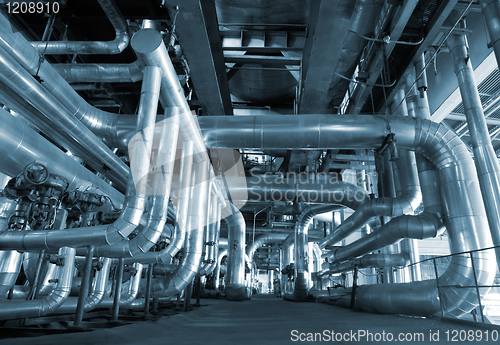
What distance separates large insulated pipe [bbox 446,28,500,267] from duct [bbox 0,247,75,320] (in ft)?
17.2

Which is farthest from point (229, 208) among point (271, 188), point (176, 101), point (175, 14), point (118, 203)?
point (175, 14)

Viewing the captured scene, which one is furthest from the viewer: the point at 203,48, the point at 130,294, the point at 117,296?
the point at 130,294

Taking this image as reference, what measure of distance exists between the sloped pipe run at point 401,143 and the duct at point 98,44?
168cm

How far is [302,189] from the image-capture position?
314 inches

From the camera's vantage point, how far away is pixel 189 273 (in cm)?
541

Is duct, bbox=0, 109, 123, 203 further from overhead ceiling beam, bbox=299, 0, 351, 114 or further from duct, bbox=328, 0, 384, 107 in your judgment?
duct, bbox=328, 0, 384, 107

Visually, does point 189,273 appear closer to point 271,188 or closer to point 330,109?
point 271,188

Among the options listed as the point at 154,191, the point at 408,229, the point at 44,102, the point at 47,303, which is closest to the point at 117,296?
the point at 47,303

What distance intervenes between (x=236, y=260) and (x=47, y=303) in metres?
7.81

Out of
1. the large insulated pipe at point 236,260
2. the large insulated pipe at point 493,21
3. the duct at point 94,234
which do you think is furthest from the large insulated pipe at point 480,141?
the large insulated pipe at point 236,260

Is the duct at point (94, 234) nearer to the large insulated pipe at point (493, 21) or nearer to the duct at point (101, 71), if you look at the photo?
the duct at point (101, 71)

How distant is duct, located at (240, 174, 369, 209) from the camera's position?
26.1 ft

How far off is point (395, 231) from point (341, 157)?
9.71 ft

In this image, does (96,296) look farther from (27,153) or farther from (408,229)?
(408,229)
